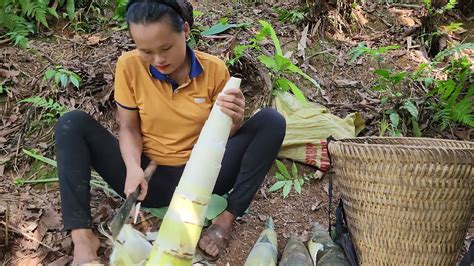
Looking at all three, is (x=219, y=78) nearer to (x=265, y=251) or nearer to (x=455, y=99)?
(x=265, y=251)

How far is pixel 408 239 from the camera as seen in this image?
181 centimetres

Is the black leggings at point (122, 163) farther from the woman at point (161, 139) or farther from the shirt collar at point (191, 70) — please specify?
the shirt collar at point (191, 70)

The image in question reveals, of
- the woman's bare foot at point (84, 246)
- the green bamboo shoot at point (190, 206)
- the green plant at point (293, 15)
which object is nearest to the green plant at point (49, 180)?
the woman's bare foot at point (84, 246)

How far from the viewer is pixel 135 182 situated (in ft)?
6.16

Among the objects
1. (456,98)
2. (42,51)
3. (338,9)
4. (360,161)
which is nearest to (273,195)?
(360,161)

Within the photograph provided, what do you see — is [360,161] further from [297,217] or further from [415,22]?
[415,22]

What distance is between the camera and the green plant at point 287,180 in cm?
269

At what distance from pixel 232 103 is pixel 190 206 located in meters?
0.40

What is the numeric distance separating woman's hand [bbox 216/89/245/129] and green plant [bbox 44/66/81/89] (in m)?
Result: 1.39

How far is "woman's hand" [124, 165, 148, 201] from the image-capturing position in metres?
1.86

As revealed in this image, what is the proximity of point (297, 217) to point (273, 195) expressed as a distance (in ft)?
0.64

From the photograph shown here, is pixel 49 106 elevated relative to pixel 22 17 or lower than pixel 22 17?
lower

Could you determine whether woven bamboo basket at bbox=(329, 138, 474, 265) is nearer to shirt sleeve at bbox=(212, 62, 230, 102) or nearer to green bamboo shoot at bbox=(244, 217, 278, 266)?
green bamboo shoot at bbox=(244, 217, 278, 266)

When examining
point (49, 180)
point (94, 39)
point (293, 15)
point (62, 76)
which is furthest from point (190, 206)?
point (293, 15)
